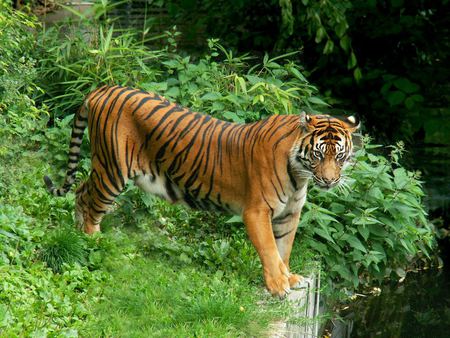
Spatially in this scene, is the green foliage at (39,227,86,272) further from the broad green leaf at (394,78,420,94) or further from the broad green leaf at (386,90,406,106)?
the broad green leaf at (394,78,420,94)

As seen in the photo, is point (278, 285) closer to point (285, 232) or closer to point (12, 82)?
point (285, 232)

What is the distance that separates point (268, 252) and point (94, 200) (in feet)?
4.47

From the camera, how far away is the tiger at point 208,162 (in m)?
5.97

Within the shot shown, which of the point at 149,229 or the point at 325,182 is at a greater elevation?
the point at 325,182

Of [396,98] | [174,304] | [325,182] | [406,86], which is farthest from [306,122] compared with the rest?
[406,86]

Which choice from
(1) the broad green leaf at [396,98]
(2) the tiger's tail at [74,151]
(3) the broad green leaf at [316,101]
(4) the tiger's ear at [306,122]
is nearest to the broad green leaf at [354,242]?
(4) the tiger's ear at [306,122]

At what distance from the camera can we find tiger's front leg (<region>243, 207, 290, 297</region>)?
234 inches

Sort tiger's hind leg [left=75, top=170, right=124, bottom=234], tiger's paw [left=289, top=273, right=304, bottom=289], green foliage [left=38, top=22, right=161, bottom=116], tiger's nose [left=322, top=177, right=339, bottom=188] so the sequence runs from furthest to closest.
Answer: green foliage [left=38, top=22, right=161, bottom=116] < tiger's hind leg [left=75, top=170, right=124, bottom=234] < tiger's paw [left=289, top=273, right=304, bottom=289] < tiger's nose [left=322, top=177, right=339, bottom=188]

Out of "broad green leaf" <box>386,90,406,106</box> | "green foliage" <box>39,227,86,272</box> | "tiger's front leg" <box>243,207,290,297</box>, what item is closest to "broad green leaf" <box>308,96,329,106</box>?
"broad green leaf" <box>386,90,406,106</box>

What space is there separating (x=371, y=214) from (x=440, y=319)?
1.70 m

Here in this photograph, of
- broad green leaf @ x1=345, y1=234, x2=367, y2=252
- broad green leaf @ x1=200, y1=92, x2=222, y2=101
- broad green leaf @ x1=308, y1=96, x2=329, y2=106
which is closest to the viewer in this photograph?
broad green leaf @ x1=345, y1=234, x2=367, y2=252

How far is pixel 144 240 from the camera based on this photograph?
22.7 feet

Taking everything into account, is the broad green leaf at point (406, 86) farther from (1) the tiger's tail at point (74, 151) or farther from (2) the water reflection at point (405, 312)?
(1) the tiger's tail at point (74, 151)

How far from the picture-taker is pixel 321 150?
5.79 meters
